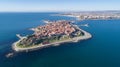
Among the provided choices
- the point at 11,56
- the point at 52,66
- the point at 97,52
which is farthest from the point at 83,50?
the point at 11,56

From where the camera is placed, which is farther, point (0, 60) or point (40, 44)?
point (40, 44)

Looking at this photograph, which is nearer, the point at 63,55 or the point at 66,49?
the point at 63,55

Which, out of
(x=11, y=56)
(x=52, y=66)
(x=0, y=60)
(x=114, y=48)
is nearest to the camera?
(x=52, y=66)

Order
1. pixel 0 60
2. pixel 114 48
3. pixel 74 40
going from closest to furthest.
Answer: pixel 0 60 → pixel 114 48 → pixel 74 40

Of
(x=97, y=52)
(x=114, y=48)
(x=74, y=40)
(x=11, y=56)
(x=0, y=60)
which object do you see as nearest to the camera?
(x=0, y=60)

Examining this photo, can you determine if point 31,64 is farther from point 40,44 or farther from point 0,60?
point 40,44

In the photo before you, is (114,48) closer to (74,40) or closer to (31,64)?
(74,40)

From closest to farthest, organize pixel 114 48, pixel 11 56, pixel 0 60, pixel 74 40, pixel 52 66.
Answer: pixel 52 66 → pixel 0 60 → pixel 11 56 → pixel 114 48 → pixel 74 40

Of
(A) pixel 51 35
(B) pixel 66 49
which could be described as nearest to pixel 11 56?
(B) pixel 66 49
